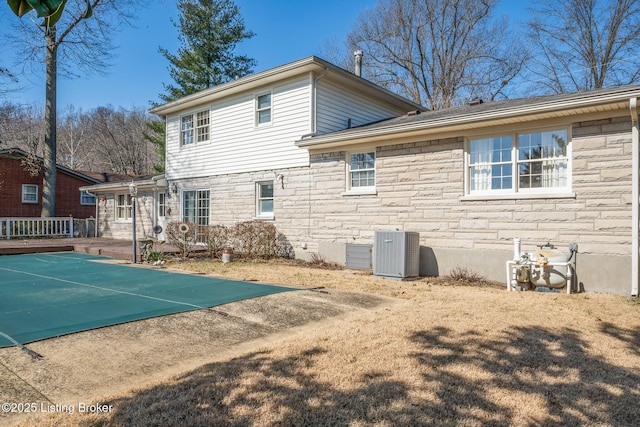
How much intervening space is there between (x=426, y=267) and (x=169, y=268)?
246 inches

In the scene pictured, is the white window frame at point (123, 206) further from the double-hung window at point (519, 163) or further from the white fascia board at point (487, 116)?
the double-hung window at point (519, 163)

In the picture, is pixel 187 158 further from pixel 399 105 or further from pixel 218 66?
pixel 218 66

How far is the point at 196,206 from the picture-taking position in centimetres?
1566

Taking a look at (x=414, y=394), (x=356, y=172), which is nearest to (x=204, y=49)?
(x=356, y=172)

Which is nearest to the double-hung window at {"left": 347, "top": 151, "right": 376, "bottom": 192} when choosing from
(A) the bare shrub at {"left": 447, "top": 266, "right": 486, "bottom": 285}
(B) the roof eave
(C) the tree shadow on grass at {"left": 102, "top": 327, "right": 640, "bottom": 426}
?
(B) the roof eave

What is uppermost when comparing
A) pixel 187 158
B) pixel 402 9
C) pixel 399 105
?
pixel 402 9

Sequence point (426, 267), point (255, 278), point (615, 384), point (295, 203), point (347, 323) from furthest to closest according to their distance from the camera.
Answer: point (295, 203)
point (426, 267)
point (255, 278)
point (347, 323)
point (615, 384)

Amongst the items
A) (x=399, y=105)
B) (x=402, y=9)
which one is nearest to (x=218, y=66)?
(x=402, y=9)

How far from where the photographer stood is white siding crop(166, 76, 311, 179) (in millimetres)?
12414

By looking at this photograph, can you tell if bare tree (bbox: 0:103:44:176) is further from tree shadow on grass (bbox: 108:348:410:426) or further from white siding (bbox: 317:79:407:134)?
tree shadow on grass (bbox: 108:348:410:426)

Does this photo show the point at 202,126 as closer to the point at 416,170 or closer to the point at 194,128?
the point at 194,128

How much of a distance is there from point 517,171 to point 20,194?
2607cm

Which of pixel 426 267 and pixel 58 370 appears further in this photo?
pixel 426 267

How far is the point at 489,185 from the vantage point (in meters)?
8.95
